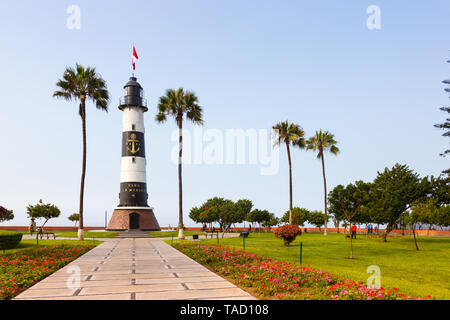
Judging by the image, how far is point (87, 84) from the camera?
111 feet

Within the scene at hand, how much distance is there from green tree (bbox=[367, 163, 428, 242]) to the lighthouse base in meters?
29.2

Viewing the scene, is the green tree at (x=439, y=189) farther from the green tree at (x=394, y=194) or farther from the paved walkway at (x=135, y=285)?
the paved walkway at (x=135, y=285)

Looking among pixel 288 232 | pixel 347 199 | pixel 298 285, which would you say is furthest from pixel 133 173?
pixel 298 285

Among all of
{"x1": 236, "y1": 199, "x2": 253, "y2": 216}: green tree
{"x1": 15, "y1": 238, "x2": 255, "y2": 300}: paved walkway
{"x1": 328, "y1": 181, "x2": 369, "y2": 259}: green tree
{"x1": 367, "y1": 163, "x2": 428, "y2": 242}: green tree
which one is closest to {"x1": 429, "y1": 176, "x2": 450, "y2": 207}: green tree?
{"x1": 367, "y1": 163, "x2": 428, "y2": 242}: green tree

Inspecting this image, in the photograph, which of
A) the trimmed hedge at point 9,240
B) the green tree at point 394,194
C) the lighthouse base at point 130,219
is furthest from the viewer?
the lighthouse base at point 130,219

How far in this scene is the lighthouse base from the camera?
46125mm

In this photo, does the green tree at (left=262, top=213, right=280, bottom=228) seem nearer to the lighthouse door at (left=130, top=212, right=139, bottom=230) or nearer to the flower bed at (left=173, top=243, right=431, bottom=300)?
the lighthouse door at (left=130, top=212, right=139, bottom=230)

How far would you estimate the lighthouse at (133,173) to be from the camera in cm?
4650

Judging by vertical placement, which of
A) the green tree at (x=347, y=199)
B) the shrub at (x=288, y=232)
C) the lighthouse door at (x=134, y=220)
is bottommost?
the lighthouse door at (x=134, y=220)

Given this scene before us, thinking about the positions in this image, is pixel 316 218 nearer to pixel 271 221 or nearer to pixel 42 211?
pixel 271 221
